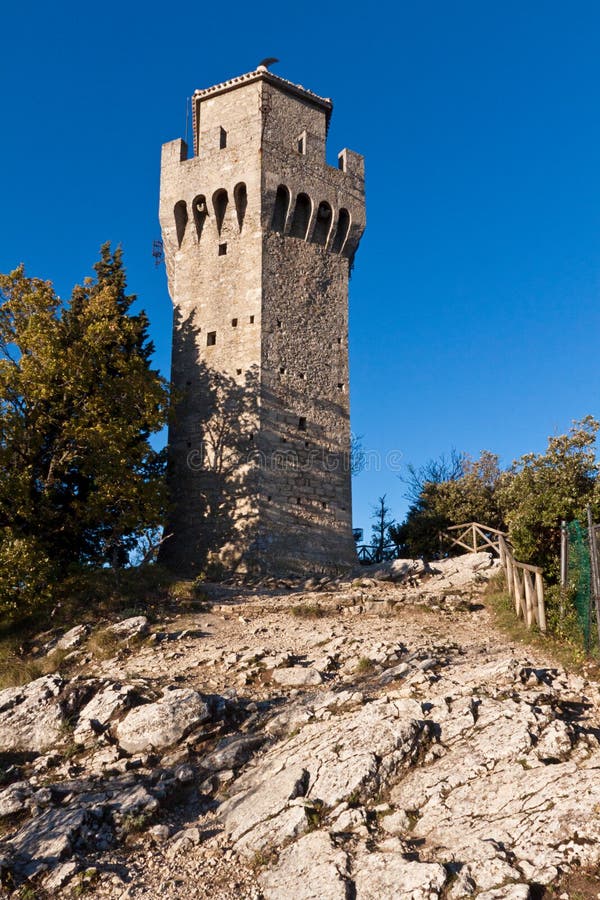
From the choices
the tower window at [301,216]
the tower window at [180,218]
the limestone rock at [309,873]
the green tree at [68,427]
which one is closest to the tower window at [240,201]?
the tower window at [301,216]

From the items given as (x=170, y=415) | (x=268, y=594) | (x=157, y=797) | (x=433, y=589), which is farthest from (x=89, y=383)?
(x=157, y=797)

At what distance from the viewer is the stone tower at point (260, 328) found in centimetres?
2120

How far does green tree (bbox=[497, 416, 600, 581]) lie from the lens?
47.6ft

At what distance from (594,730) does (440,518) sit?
683 inches

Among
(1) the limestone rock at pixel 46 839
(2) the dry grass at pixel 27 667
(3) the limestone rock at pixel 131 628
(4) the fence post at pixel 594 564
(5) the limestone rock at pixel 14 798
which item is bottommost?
(1) the limestone rock at pixel 46 839

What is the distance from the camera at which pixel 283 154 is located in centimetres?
2322

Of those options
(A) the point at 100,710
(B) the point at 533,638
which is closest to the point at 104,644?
(A) the point at 100,710

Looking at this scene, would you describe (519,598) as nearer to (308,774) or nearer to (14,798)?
(308,774)

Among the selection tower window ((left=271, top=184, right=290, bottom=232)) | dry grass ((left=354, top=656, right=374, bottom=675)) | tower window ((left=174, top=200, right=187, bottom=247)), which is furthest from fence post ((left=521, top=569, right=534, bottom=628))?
tower window ((left=174, top=200, right=187, bottom=247))

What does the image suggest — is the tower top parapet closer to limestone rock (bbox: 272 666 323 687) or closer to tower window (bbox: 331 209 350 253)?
tower window (bbox: 331 209 350 253)

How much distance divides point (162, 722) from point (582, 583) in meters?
6.35

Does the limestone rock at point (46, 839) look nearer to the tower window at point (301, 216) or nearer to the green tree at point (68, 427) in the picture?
the green tree at point (68, 427)

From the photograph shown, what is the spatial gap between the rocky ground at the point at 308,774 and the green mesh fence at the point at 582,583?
0.80 meters

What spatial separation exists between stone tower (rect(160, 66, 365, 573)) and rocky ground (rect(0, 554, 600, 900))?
8709mm
